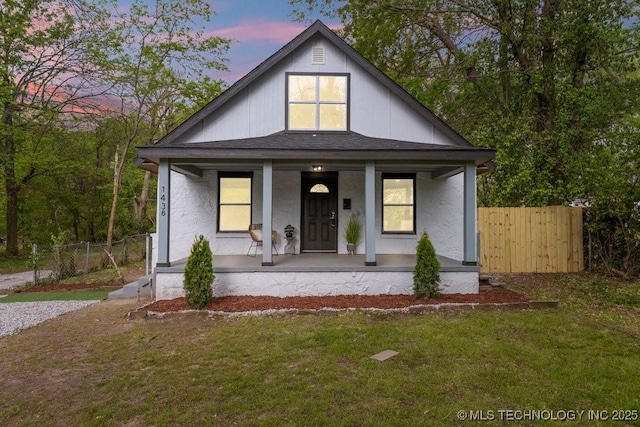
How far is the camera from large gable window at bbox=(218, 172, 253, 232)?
989cm

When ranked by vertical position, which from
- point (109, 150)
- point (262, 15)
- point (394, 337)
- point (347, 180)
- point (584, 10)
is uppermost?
point (262, 15)

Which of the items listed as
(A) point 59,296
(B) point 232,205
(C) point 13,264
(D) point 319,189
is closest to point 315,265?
(D) point 319,189

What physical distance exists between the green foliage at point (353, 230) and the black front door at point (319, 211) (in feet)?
1.31

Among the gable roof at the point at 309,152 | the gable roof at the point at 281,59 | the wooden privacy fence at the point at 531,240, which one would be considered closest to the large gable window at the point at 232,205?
the gable roof at the point at 281,59

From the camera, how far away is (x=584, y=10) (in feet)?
37.0

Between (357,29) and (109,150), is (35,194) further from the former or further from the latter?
(357,29)

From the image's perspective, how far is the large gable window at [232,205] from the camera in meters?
9.89

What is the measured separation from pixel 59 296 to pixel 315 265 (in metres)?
6.46

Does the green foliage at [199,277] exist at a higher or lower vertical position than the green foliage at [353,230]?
lower

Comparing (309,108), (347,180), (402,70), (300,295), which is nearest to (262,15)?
(402,70)

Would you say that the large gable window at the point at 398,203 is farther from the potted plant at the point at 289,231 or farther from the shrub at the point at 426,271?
the shrub at the point at 426,271

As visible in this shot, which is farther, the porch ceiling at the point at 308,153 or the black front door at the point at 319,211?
the black front door at the point at 319,211

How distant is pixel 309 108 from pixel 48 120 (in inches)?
523

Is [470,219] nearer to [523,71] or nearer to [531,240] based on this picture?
[531,240]
